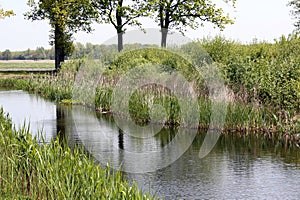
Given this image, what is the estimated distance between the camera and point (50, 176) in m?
7.77

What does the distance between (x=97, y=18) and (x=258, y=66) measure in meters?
20.4

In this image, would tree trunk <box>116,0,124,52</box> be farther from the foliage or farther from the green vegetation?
the foliage

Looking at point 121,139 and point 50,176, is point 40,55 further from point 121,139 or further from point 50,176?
point 50,176

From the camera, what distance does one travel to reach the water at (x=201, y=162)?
10219 mm

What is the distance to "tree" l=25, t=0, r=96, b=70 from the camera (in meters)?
37.2

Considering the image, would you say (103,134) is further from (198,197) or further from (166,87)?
(198,197)

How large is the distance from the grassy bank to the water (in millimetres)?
2238

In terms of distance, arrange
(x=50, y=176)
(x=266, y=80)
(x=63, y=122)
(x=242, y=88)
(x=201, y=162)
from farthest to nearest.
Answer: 1. (x=63, y=122)
2. (x=242, y=88)
3. (x=266, y=80)
4. (x=201, y=162)
5. (x=50, y=176)

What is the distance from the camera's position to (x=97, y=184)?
→ 23.9 feet

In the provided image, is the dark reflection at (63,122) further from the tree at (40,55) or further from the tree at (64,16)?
the tree at (40,55)

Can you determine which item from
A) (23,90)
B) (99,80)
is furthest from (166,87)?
(23,90)

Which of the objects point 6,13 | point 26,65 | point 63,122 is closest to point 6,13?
point 6,13

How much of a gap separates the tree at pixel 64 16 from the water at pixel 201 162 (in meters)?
18.6

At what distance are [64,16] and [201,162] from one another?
88.3ft
